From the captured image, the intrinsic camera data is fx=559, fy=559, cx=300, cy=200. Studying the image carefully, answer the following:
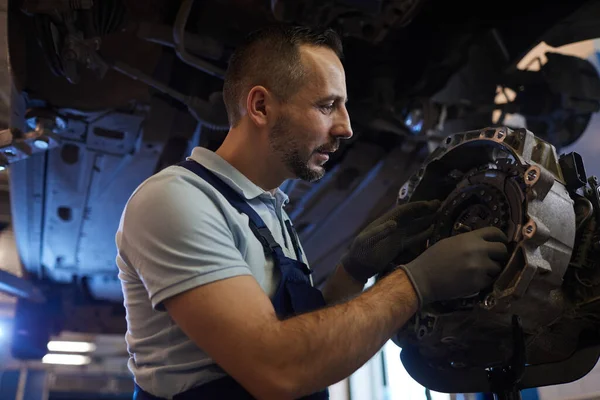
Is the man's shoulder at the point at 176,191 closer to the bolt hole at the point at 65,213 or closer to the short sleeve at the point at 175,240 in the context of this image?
the short sleeve at the point at 175,240

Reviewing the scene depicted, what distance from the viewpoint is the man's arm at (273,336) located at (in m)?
0.79

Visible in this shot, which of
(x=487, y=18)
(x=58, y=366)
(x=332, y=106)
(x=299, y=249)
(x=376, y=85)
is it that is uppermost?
(x=487, y=18)

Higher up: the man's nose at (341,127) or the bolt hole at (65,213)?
the man's nose at (341,127)

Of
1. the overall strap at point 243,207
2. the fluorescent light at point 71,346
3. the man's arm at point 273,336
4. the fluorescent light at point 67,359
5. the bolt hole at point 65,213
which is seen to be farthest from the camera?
the fluorescent light at point 67,359

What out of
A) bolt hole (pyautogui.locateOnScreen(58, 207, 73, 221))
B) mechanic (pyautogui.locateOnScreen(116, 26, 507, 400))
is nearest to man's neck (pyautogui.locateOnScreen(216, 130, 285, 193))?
mechanic (pyautogui.locateOnScreen(116, 26, 507, 400))

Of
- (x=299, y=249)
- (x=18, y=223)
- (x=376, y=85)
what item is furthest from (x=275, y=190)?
(x=18, y=223)

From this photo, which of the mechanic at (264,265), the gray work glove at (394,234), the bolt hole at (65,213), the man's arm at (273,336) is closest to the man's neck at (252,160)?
the mechanic at (264,265)

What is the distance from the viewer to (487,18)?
227 cm

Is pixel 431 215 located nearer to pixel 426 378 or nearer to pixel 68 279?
pixel 426 378

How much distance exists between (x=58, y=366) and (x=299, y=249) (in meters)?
6.44

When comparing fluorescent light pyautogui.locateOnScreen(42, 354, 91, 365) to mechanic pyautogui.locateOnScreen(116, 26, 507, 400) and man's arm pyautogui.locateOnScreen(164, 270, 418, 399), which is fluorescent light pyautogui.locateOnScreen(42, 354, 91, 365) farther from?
man's arm pyautogui.locateOnScreen(164, 270, 418, 399)

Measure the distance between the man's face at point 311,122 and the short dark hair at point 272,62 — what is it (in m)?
0.03

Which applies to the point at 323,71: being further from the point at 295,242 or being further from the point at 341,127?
the point at 295,242

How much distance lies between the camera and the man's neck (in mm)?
1180
